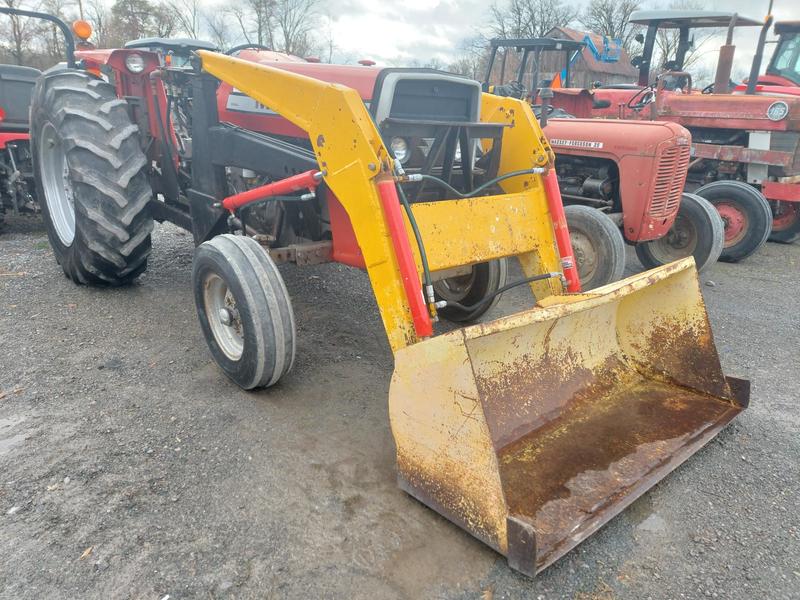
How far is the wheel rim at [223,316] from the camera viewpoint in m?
3.16

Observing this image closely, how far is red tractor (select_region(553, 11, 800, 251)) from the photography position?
6555mm

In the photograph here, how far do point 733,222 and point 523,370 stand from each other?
5.16 m

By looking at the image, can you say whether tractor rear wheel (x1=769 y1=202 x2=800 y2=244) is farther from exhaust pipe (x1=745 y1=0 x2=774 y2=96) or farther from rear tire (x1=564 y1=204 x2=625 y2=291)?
rear tire (x1=564 y1=204 x2=625 y2=291)

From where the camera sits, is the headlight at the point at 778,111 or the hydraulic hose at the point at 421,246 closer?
the hydraulic hose at the point at 421,246

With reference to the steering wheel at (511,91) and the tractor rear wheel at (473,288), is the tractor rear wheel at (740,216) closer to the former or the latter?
the steering wheel at (511,91)

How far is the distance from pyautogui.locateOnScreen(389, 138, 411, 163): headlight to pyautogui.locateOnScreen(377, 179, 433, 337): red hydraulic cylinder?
707 mm

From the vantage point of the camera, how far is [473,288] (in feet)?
13.2

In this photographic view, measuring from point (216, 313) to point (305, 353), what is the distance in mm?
641

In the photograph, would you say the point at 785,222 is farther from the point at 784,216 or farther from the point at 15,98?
the point at 15,98

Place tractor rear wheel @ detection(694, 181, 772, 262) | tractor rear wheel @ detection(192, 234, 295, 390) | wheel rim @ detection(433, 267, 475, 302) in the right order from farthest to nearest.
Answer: tractor rear wheel @ detection(694, 181, 772, 262), wheel rim @ detection(433, 267, 475, 302), tractor rear wheel @ detection(192, 234, 295, 390)

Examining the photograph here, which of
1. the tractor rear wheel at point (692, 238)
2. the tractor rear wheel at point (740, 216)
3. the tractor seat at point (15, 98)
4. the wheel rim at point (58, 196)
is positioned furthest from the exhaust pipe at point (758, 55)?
the tractor seat at point (15, 98)

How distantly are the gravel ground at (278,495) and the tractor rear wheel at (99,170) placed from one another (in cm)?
59

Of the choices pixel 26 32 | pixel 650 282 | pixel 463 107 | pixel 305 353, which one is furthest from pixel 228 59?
pixel 26 32

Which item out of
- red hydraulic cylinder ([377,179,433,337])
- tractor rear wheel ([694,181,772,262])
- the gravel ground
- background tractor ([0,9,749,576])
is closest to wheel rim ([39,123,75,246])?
background tractor ([0,9,749,576])
